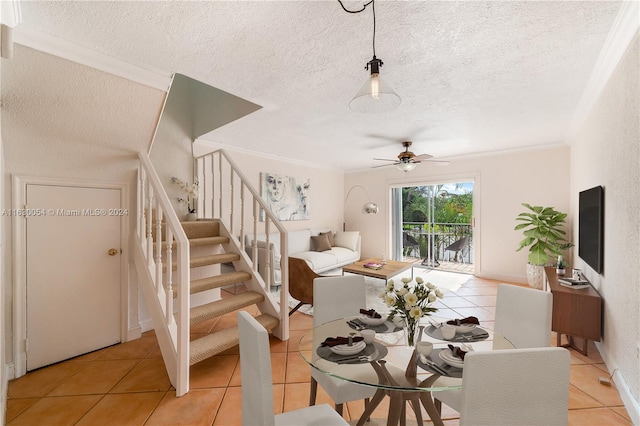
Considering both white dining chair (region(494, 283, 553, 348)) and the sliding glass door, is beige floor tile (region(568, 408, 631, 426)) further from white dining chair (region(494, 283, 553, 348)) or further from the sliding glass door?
the sliding glass door

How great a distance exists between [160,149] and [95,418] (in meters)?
3.06

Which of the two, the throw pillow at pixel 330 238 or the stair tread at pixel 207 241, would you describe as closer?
the stair tread at pixel 207 241

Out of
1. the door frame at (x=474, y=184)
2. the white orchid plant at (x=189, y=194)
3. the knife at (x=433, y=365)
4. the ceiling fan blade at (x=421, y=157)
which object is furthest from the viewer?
the door frame at (x=474, y=184)

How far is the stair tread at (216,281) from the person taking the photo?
8.24ft

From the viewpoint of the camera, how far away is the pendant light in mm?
1474

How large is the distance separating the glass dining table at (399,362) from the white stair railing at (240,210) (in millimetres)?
1289

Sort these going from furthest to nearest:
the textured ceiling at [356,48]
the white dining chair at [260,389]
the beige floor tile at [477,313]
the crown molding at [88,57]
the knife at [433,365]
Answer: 1. the beige floor tile at [477,313]
2. the crown molding at [88,57]
3. the textured ceiling at [356,48]
4. the knife at [433,365]
5. the white dining chair at [260,389]

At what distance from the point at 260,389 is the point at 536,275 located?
476cm

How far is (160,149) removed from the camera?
3.79 metres

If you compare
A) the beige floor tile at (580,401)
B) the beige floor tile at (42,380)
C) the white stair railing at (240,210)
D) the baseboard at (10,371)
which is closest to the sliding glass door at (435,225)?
the white stair railing at (240,210)

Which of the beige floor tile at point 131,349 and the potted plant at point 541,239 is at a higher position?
the potted plant at point 541,239

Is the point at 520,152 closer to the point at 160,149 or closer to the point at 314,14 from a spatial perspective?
the point at 314,14

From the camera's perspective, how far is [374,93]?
149 cm

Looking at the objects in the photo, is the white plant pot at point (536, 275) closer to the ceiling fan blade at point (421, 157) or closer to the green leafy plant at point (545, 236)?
the green leafy plant at point (545, 236)
